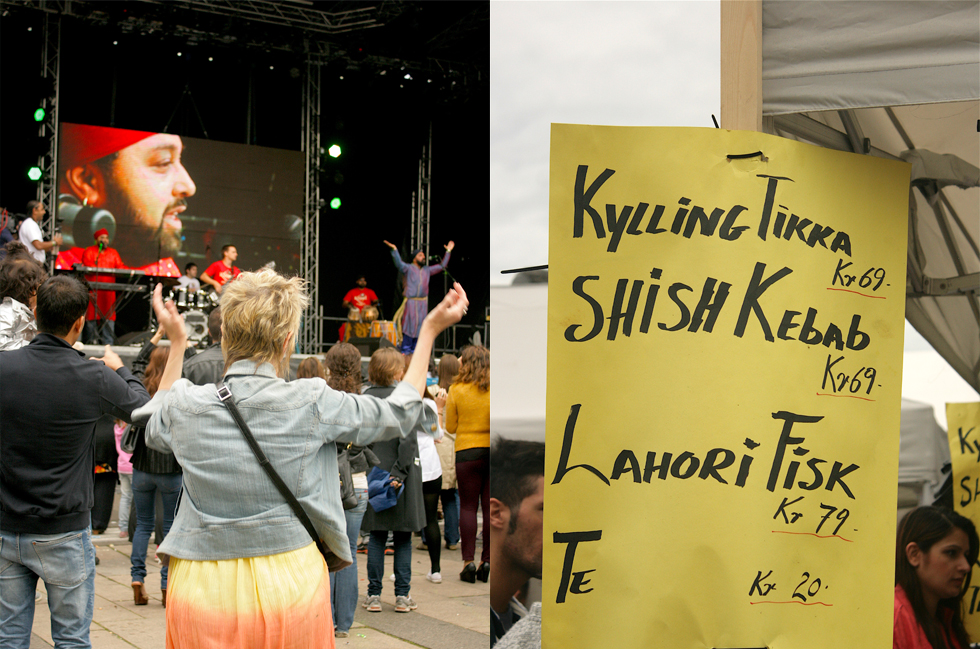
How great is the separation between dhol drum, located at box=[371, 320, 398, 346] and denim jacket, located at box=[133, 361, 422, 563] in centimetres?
1292

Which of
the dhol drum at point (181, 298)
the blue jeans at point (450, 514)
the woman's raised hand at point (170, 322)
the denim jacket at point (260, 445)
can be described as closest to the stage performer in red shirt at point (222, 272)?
the dhol drum at point (181, 298)

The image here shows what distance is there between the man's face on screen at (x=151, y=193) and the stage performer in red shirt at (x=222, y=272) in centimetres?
200

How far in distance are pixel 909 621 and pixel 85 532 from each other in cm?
265

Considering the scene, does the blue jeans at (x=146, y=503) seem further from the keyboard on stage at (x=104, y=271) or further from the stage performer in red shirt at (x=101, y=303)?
the keyboard on stage at (x=104, y=271)

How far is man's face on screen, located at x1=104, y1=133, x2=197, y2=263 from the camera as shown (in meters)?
14.6

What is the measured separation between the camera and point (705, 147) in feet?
5.74

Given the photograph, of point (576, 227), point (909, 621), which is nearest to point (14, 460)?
point (576, 227)

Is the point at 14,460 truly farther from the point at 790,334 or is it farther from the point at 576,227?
the point at 790,334

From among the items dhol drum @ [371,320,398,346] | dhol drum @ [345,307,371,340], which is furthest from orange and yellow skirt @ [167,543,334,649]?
dhol drum @ [345,307,371,340]

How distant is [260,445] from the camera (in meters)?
1.83

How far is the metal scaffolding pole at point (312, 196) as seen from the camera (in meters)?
15.8

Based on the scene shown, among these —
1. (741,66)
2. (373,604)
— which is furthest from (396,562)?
(741,66)

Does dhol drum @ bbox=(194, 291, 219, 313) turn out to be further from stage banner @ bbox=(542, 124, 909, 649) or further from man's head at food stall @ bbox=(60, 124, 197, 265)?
stage banner @ bbox=(542, 124, 909, 649)

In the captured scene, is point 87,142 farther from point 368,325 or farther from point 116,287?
point 368,325
